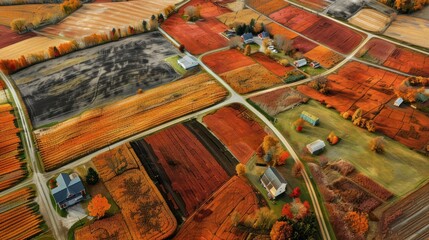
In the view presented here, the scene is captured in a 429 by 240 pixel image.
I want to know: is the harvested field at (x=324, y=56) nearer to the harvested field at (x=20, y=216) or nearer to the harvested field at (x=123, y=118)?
the harvested field at (x=123, y=118)

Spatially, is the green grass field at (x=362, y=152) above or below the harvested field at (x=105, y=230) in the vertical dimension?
above

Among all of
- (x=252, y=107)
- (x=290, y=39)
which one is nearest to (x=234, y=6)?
(x=290, y=39)

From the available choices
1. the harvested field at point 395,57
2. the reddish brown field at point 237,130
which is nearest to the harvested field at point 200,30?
the reddish brown field at point 237,130

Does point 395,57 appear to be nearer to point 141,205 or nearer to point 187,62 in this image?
point 187,62

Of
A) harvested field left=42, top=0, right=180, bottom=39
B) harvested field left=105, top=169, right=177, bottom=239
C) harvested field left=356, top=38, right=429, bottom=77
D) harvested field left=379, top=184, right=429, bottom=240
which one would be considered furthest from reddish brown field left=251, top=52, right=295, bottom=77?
harvested field left=105, top=169, right=177, bottom=239

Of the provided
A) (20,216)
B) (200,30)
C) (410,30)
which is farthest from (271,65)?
(20,216)

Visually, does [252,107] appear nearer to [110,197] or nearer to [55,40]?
[110,197]
